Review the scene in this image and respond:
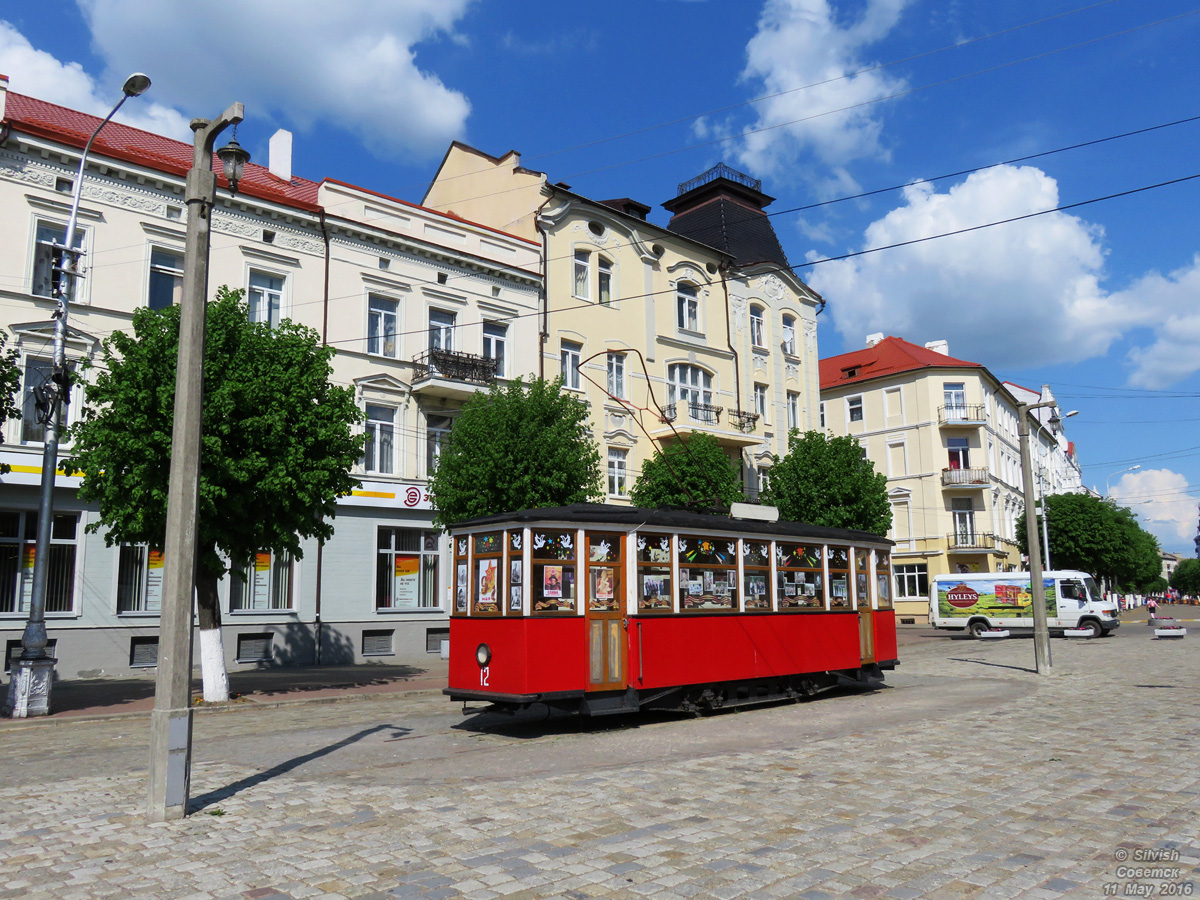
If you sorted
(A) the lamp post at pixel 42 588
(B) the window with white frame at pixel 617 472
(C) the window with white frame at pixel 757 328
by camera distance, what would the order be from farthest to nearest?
(C) the window with white frame at pixel 757 328 → (B) the window with white frame at pixel 617 472 → (A) the lamp post at pixel 42 588

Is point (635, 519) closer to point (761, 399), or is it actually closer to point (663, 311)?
point (663, 311)

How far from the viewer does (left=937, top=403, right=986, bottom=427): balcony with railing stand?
50000 mm

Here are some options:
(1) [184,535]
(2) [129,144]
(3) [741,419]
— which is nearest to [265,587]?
(2) [129,144]

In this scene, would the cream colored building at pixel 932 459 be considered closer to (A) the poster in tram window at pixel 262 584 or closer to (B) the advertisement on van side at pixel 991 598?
(B) the advertisement on van side at pixel 991 598

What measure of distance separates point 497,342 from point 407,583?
7814 mm

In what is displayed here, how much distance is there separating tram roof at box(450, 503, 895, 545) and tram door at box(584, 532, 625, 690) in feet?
0.91

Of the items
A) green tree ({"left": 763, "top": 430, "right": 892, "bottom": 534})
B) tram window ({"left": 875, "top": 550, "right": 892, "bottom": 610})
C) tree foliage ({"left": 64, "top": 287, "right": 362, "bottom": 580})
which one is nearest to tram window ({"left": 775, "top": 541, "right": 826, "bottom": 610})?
tram window ({"left": 875, "top": 550, "right": 892, "bottom": 610})

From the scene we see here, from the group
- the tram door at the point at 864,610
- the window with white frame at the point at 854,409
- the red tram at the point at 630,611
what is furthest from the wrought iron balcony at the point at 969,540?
the red tram at the point at 630,611

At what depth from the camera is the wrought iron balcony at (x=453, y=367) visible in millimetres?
25203

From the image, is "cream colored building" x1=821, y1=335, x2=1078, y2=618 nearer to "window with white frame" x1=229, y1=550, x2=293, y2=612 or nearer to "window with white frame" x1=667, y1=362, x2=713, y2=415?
"window with white frame" x1=667, y1=362, x2=713, y2=415

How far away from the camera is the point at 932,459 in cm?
5022

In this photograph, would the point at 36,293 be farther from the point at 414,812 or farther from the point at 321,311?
the point at 414,812

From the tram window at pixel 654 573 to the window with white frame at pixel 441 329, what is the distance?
1502cm

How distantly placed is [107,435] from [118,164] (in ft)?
31.0
